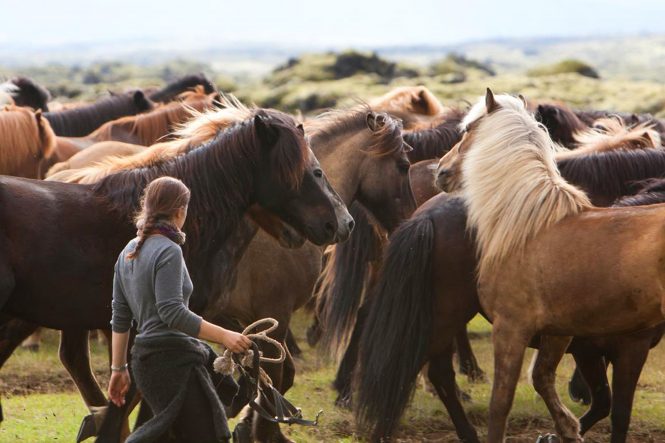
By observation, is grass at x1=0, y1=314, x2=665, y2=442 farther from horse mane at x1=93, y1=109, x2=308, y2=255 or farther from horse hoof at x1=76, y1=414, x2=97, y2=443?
horse mane at x1=93, y1=109, x2=308, y2=255

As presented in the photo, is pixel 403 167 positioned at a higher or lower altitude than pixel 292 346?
higher

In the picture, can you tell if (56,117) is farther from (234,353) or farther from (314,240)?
(234,353)

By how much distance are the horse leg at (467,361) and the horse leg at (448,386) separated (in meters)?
2.22

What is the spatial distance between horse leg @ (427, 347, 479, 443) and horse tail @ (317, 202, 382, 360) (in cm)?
123

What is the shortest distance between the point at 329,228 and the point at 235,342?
161 cm

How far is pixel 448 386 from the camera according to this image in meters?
7.13

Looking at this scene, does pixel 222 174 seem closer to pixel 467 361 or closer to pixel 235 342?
pixel 235 342

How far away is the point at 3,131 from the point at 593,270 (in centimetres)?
707

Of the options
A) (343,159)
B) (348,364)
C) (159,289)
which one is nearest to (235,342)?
(159,289)

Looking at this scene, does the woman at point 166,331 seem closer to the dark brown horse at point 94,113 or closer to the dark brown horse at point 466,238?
the dark brown horse at point 466,238

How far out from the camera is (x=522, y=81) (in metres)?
37.4

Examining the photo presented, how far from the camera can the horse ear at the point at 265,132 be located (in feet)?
19.0

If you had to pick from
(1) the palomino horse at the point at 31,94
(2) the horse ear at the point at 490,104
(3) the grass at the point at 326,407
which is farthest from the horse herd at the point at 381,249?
(1) the palomino horse at the point at 31,94

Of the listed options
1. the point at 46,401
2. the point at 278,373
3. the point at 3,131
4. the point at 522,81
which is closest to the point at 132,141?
the point at 3,131
